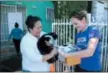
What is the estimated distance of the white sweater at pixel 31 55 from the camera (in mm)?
2453

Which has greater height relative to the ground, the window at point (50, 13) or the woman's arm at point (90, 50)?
the window at point (50, 13)

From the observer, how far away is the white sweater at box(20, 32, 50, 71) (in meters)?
2.45

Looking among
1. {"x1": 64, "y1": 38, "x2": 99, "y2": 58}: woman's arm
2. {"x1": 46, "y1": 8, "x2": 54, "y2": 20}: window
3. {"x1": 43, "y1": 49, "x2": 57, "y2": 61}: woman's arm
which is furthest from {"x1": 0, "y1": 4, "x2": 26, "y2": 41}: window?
{"x1": 64, "y1": 38, "x2": 99, "y2": 58}: woman's arm

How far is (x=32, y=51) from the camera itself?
246 cm

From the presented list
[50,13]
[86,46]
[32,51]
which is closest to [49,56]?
[32,51]

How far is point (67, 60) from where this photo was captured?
256cm

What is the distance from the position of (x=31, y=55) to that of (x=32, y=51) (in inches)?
1.4

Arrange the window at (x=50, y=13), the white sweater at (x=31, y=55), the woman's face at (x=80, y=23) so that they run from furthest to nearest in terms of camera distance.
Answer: the window at (x=50, y=13)
the woman's face at (x=80, y=23)
the white sweater at (x=31, y=55)

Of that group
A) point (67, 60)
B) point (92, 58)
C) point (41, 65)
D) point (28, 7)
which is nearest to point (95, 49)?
point (92, 58)

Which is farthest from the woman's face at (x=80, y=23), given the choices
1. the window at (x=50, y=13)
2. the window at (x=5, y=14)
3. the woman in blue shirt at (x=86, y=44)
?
the window at (x=5, y=14)

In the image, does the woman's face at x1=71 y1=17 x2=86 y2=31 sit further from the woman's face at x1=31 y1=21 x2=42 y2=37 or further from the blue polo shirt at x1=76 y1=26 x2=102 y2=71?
the woman's face at x1=31 y1=21 x2=42 y2=37

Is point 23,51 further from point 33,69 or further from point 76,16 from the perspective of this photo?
point 76,16

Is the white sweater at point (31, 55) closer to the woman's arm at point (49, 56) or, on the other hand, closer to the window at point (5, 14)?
the woman's arm at point (49, 56)

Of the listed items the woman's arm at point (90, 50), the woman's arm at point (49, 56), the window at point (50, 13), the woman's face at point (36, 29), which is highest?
the window at point (50, 13)
